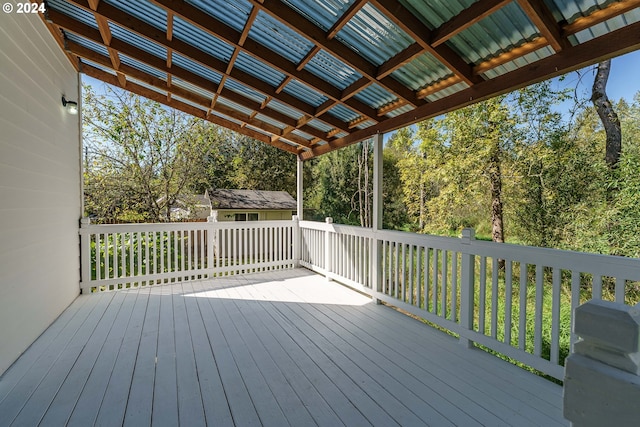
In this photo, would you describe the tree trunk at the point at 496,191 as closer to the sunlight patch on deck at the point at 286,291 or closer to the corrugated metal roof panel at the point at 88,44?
the sunlight patch on deck at the point at 286,291

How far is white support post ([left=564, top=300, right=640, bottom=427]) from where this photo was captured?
585 millimetres

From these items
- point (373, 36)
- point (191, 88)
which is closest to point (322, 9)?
point (373, 36)

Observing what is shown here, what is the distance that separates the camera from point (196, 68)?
377 cm

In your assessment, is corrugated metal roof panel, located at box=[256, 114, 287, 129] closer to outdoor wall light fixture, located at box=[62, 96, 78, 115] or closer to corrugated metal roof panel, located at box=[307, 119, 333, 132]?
corrugated metal roof panel, located at box=[307, 119, 333, 132]

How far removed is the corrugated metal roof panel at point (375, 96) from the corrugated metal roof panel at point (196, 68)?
5.76 feet

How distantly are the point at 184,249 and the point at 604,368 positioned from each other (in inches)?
211

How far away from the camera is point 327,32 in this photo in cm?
260

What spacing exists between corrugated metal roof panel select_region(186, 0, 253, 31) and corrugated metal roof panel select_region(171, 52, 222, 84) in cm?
87

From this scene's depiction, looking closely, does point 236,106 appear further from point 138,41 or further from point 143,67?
point 138,41

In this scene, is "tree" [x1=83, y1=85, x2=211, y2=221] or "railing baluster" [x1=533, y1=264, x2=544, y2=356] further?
"tree" [x1=83, y1=85, x2=211, y2=221]

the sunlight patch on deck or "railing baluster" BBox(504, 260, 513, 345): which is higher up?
"railing baluster" BBox(504, 260, 513, 345)

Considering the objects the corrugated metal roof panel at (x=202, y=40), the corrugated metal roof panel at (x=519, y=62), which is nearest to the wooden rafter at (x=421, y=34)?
the corrugated metal roof panel at (x=519, y=62)

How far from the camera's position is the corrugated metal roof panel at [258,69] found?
11.0 feet

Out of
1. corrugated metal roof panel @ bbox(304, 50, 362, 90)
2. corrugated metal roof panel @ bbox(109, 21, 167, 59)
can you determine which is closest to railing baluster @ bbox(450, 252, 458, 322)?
corrugated metal roof panel @ bbox(304, 50, 362, 90)
